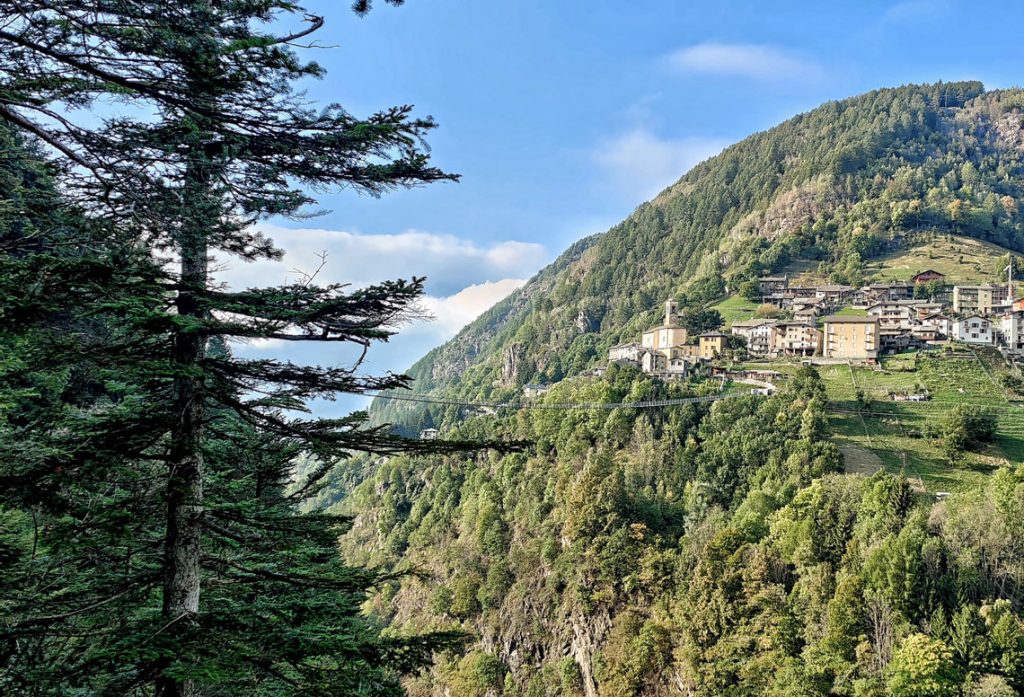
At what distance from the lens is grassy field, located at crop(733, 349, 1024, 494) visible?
29484mm

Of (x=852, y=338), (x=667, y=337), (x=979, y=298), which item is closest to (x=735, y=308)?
(x=667, y=337)

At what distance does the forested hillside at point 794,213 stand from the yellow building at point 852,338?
23732 millimetres

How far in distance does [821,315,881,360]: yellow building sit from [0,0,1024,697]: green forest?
4389 mm

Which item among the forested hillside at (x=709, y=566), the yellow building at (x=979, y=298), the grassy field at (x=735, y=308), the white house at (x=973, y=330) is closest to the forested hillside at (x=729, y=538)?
the forested hillside at (x=709, y=566)

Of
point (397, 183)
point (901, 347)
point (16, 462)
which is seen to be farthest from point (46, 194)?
point (901, 347)

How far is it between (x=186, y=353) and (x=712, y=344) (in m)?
52.9

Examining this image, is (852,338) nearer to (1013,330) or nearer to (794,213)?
(1013,330)

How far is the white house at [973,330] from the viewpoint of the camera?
152ft

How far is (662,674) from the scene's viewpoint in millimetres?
26438

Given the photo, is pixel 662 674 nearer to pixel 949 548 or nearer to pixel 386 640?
pixel 949 548

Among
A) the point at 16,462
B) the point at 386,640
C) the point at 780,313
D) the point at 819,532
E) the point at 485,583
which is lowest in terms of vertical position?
the point at 485,583

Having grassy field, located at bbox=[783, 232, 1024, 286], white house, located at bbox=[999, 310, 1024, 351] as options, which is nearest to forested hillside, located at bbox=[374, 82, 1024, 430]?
grassy field, located at bbox=[783, 232, 1024, 286]

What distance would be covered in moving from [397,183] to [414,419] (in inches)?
3865

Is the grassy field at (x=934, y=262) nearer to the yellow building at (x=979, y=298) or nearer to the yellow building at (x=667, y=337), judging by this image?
the yellow building at (x=979, y=298)
